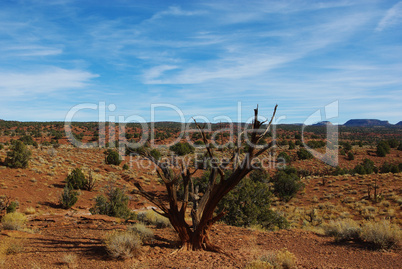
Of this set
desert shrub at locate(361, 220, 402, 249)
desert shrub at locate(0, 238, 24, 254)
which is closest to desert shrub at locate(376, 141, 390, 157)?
desert shrub at locate(361, 220, 402, 249)

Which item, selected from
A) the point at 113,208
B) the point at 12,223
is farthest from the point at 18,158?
the point at 12,223

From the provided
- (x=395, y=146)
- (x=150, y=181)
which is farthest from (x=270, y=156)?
(x=395, y=146)

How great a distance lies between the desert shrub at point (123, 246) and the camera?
6338mm

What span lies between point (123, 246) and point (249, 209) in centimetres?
771

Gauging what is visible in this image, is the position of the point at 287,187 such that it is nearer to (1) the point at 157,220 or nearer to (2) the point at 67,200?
(1) the point at 157,220

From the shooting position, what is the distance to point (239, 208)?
13.0 metres

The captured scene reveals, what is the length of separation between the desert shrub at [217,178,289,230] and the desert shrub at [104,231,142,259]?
20.2 feet

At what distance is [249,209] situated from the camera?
1286 centimetres

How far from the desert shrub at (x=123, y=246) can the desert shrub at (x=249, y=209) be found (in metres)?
6.15

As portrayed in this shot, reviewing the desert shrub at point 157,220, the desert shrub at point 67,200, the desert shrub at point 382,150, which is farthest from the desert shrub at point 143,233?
the desert shrub at point 382,150

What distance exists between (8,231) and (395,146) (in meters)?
67.4

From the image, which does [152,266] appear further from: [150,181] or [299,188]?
[150,181]

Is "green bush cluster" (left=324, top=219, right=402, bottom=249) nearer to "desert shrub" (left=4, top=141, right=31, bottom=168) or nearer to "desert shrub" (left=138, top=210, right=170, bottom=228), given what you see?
"desert shrub" (left=138, top=210, right=170, bottom=228)

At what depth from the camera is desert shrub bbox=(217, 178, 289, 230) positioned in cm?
1276
